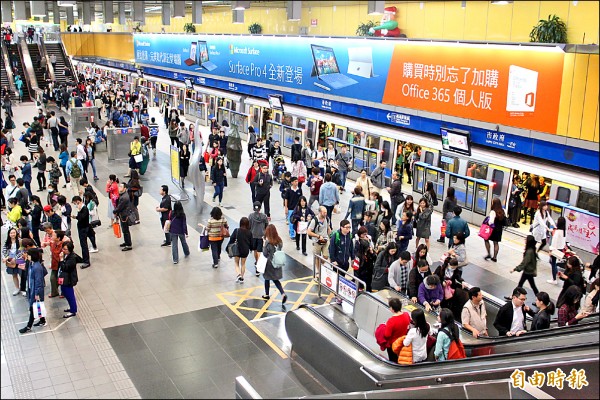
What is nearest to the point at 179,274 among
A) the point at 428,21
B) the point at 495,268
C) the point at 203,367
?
the point at 203,367

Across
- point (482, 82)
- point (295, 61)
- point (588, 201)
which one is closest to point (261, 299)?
point (588, 201)

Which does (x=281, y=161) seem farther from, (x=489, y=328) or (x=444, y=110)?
(x=489, y=328)

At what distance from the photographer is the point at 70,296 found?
34.2 ft

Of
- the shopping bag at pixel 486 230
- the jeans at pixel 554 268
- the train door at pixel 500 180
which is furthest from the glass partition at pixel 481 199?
the jeans at pixel 554 268

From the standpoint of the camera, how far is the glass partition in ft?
52.8

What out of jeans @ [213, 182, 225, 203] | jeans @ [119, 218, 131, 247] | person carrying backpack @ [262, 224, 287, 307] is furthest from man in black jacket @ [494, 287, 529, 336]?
jeans @ [213, 182, 225, 203]

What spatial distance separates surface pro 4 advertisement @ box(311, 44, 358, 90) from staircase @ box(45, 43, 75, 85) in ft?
89.4

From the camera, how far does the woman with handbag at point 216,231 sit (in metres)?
12.3

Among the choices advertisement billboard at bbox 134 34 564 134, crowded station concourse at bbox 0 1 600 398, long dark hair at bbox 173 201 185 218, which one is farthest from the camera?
advertisement billboard at bbox 134 34 564 134

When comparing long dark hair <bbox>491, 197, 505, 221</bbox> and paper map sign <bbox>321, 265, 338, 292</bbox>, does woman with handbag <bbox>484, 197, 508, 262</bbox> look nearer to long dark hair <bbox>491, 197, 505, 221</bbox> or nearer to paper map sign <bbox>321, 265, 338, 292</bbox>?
long dark hair <bbox>491, 197, 505, 221</bbox>

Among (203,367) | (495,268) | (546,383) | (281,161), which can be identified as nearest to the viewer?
(546,383)

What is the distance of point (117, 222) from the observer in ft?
46.3

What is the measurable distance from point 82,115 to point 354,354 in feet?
79.0

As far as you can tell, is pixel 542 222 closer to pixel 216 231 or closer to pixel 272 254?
pixel 272 254
